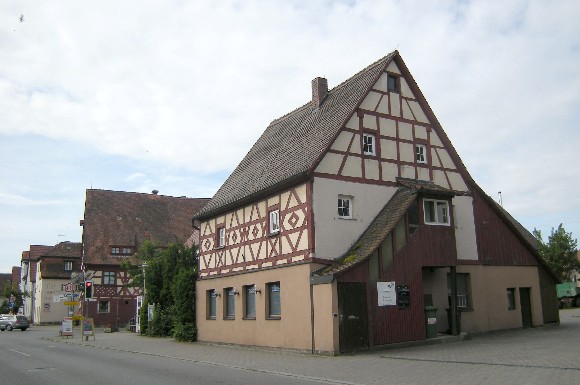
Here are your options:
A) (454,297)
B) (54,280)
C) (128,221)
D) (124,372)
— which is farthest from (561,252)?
(54,280)

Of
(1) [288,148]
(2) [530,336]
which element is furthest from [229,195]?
(2) [530,336]

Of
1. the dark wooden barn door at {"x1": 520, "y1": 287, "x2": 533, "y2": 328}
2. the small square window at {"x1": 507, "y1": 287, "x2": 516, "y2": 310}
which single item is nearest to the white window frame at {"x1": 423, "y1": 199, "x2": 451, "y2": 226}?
the small square window at {"x1": 507, "y1": 287, "x2": 516, "y2": 310}

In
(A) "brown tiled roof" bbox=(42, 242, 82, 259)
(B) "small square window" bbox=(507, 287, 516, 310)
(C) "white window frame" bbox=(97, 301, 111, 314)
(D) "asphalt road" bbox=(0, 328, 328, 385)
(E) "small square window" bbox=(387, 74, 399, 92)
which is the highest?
(E) "small square window" bbox=(387, 74, 399, 92)

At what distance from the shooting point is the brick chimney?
26348 millimetres

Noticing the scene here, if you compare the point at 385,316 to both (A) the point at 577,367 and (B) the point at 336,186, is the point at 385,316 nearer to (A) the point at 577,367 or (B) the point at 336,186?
(B) the point at 336,186

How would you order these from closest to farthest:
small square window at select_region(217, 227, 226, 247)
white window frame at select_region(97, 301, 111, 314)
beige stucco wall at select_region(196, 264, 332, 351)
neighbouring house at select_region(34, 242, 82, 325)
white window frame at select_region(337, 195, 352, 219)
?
beige stucco wall at select_region(196, 264, 332, 351) < white window frame at select_region(337, 195, 352, 219) < small square window at select_region(217, 227, 226, 247) < white window frame at select_region(97, 301, 111, 314) < neighbouring house at select_region(34, 242, 82, 325)

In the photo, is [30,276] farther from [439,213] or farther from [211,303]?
[439,213]

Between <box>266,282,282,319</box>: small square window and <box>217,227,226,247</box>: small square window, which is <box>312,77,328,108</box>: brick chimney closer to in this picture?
<box>217,227,226,247</box>: small square window

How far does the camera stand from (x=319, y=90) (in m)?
26.4

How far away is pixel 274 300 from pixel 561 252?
3697 cm

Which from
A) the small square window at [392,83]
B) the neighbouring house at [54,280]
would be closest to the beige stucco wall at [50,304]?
the neighbouring house at [54,280]

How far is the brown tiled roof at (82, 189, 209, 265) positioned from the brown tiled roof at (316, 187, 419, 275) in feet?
99.6

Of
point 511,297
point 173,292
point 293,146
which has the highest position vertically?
point 293,146

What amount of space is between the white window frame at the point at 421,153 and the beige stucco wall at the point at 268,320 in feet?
25.0
